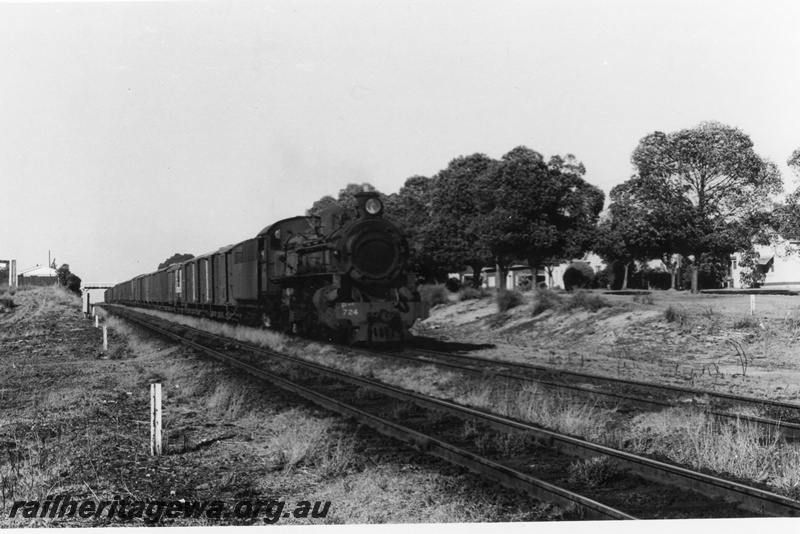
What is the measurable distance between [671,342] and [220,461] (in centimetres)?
1523

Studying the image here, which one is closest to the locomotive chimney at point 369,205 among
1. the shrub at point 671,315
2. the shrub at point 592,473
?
the shrub at point 671,315

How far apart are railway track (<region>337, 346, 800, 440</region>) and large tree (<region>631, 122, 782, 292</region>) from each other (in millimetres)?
17948

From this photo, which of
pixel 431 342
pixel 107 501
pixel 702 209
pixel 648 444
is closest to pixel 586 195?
pixel 702 209

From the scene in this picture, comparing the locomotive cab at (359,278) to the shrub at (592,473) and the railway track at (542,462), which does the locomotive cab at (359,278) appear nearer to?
the railway track at (542,462)

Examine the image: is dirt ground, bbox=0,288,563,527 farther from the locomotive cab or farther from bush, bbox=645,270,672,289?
bush, bbox=645,270,672,289

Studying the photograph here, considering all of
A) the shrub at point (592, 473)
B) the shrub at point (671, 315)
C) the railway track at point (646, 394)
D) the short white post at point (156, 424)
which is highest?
the shrub at point (671, 315)

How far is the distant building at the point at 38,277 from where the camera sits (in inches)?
2913

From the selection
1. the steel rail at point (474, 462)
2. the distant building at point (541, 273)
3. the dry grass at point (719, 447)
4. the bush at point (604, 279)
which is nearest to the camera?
the steel rail at point (474, 462)

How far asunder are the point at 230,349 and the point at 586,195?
2667 centimetres

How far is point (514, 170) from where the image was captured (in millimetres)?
39500

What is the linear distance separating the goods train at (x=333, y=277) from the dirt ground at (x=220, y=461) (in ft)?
17.6

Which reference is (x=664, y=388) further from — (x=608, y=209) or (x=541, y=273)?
(x=541, y=273)

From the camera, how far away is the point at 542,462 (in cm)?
746

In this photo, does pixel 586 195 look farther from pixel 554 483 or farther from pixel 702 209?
pixel 554 483
